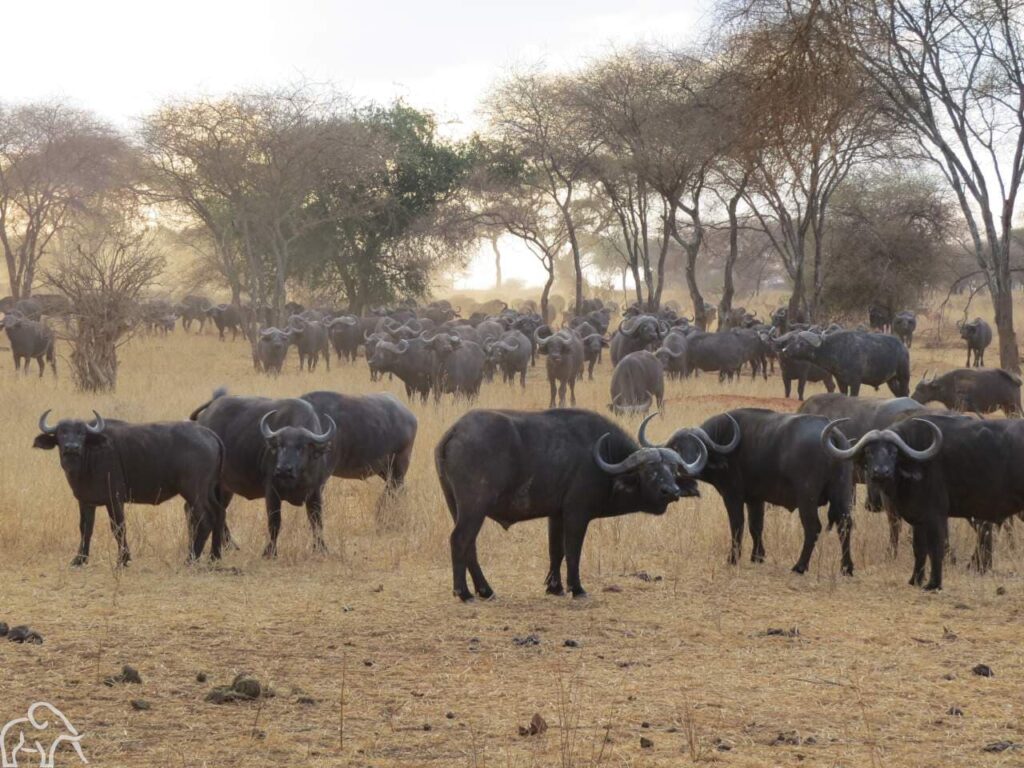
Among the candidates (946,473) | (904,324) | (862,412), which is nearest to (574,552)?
(946,473)

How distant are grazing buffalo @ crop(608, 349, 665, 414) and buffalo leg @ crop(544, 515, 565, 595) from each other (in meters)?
10.4

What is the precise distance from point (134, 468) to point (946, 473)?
5.00 meters

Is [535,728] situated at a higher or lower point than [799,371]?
lower

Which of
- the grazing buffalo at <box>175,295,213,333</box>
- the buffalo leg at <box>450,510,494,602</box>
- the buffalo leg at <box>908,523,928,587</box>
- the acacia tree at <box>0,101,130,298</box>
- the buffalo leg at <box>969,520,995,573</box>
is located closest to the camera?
the buffalo leg at <box>450,510,494,602</box>

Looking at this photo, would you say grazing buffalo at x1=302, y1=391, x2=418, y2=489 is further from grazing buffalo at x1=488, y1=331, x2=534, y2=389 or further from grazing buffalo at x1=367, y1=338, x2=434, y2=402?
grazing buffalo at x1=488, y1=331, x2=534, y2=389

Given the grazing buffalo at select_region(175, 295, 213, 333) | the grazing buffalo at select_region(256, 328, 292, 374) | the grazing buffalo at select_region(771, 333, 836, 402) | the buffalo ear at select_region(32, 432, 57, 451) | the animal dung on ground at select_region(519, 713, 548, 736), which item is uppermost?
the grazing buffalo at select_region(175, 295, 213, 333)

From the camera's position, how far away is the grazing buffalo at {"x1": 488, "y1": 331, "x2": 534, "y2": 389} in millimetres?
23641

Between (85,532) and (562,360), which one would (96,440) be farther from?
(562,360)

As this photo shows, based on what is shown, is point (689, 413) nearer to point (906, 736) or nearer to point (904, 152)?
point (904, 152)

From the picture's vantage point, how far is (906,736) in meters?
5.01

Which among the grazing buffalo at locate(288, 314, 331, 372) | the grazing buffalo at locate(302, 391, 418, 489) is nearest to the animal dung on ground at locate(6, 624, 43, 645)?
the grazing buffalo at locate(302, 391, 418, 489)

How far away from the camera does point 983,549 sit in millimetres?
8586

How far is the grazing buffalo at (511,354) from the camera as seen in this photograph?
23641 millimetres

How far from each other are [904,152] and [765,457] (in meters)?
19.0
